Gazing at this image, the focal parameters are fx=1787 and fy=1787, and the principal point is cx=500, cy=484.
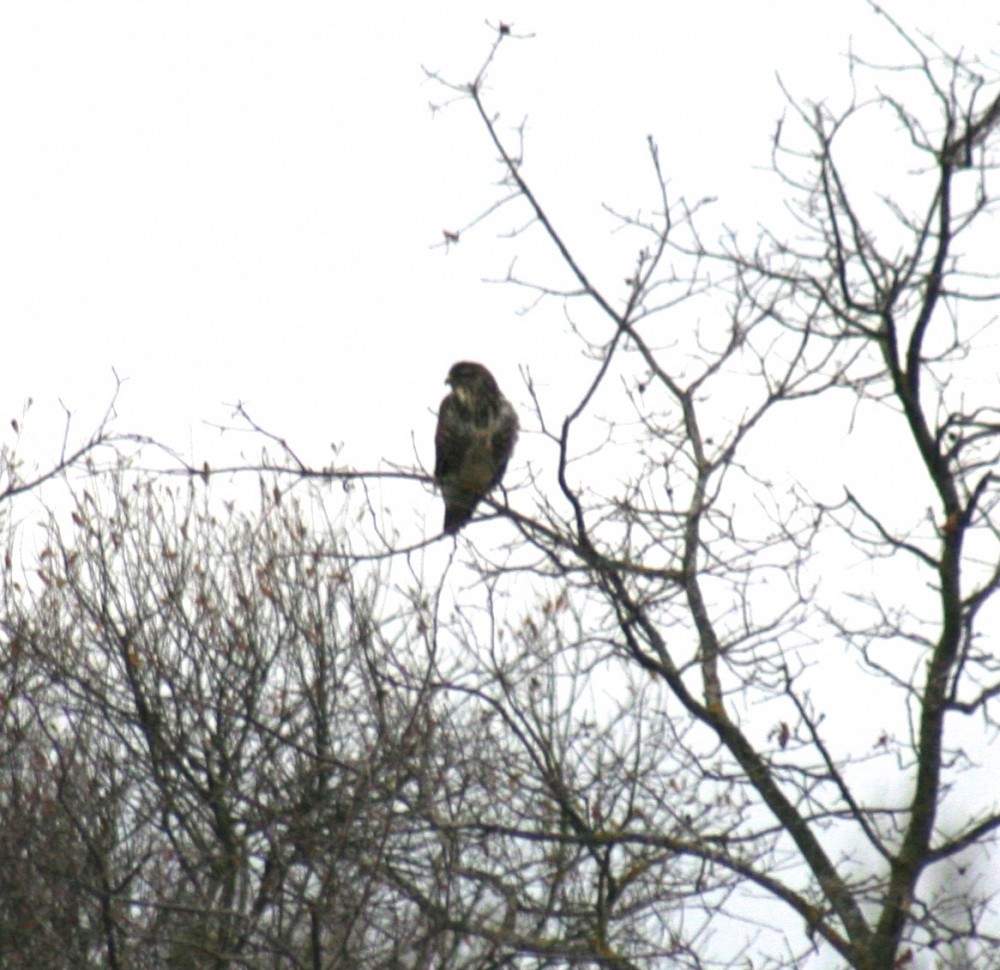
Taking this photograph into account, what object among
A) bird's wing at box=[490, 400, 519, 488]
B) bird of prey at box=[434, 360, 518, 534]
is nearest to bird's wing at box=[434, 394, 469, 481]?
bird of prey at box=[434, 360, 518, 534]

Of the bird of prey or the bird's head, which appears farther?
the bird's head

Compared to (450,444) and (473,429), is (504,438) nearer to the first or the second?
(473,429)

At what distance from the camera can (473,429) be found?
8977 mm

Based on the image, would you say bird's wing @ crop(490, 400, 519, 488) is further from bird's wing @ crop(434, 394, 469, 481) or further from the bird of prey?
bird's wing @ crop(434, 394, 469, 481)

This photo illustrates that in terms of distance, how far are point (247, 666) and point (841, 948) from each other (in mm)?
5916

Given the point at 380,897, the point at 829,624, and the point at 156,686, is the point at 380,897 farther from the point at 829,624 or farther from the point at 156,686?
the point at 156,686

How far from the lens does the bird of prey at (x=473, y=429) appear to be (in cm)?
876

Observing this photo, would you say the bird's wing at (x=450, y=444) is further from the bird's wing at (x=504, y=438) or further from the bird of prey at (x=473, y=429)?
the bird's wing at (x=504, y=438)

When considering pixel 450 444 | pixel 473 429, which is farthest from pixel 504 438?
pixel 450 444

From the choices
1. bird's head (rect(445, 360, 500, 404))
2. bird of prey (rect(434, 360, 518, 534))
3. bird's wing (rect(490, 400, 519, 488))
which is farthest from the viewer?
bird's head (rect(445, 360, 500, 404))

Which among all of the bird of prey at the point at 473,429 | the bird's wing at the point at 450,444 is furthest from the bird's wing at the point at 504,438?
the bird's wing at the point at 450,444

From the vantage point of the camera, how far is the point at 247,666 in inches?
430

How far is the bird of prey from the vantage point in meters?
8.76

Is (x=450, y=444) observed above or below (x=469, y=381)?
below
